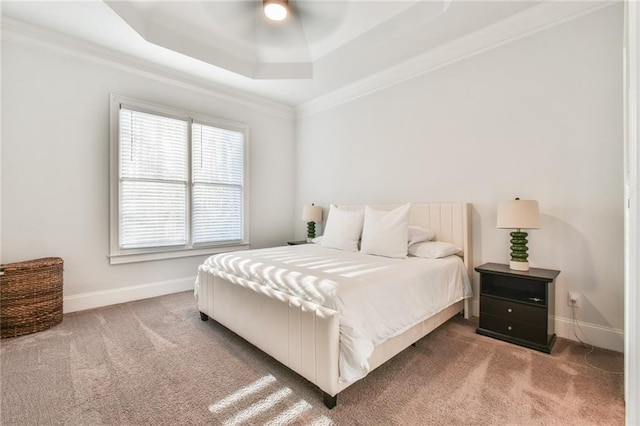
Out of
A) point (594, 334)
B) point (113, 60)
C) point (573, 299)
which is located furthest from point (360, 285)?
point (113, 60)

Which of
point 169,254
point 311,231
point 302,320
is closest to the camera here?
point 302,320

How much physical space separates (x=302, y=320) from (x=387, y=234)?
142 cm

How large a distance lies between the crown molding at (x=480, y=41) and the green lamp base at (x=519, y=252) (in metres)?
1.85

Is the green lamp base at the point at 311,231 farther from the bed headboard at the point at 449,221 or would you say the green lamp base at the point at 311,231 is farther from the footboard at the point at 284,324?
the footboard at the point at 284,324

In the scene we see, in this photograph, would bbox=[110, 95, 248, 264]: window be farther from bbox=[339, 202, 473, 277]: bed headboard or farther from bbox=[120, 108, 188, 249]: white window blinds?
bbox=[339, 202, 473, 277]: bed headboard

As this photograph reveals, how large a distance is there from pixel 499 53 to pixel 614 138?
49.5 inches

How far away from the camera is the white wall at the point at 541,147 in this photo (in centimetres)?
232

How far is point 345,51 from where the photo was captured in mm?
3488

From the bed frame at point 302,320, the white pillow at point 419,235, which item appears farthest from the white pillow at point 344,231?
the bed frame at point 302,320

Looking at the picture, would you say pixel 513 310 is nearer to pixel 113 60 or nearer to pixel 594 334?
pixel 594 334

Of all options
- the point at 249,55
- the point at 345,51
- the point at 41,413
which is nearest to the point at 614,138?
the point at 345,51

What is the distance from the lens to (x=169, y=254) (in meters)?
3.75

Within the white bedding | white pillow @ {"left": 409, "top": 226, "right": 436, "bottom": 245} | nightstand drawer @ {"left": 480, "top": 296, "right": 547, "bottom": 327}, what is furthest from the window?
nightstand drawer @ {"left": 480, "top": 296, "right": 547, "bottom": 327}

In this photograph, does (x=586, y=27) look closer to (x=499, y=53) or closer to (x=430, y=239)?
(x=499, y=53)
